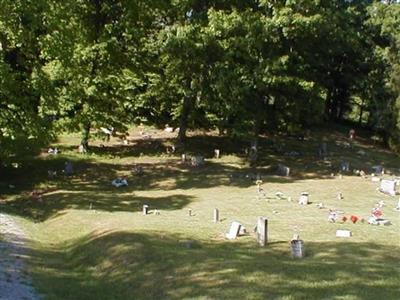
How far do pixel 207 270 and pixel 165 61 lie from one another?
2627 cm

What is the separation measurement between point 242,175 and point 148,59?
35.5ft

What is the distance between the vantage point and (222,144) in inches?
1698

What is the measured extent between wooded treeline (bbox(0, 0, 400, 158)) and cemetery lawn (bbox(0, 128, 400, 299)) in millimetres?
2707

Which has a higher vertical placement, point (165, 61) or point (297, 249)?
point (165, 61)

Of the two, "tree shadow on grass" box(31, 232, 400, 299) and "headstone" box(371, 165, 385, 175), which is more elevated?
"headstone" box(371, 165, 385, 175)

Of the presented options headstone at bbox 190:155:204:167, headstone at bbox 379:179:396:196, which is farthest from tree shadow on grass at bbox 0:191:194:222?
headstone at bbox 379:179:396:196

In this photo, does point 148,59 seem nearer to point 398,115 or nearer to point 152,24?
point 152,24

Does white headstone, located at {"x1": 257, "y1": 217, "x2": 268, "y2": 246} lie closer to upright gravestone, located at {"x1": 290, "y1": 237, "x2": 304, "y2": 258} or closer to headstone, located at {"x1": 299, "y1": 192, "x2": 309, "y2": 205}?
upright gravestone, located at {"x1": 290, "y1": 237, "x2": 304, "y2": 258}

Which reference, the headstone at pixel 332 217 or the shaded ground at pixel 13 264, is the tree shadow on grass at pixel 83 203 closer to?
the shaded ground at pixel 13 264

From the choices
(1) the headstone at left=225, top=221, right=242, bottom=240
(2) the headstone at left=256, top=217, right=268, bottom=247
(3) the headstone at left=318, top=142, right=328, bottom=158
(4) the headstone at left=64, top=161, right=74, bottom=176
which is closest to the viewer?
(2) the headstone at left=256, top=217, right=268, bottom=247

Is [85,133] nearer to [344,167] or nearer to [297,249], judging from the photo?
[344,167]

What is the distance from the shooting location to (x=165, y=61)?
3978 centimetres

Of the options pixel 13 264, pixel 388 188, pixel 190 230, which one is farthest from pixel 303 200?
pixel 13 264

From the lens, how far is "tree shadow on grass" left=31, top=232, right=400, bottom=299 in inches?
528
